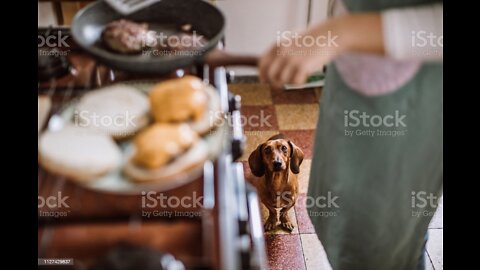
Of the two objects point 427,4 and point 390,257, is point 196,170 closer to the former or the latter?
Result: point 427,4

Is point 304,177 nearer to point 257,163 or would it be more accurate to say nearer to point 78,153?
point 257,163

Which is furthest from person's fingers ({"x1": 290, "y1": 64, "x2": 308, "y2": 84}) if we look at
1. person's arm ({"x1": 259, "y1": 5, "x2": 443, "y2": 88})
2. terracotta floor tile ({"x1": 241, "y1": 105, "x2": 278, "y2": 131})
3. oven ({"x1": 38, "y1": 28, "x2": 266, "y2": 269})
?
terracotta floor tile ({"x1": 241, "y1": 105, "x2": 278, "y2": 131})

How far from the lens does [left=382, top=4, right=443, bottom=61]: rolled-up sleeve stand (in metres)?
0.79

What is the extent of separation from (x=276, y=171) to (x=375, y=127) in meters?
0.69

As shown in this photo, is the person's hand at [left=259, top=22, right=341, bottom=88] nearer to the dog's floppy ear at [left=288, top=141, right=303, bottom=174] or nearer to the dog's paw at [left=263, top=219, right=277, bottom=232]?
the dog's floppy ear at [left=288, top=141, right=303, bottom=174]

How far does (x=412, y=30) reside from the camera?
31.2 inches

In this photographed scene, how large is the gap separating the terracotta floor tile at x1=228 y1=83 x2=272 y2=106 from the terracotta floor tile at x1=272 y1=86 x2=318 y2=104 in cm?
4

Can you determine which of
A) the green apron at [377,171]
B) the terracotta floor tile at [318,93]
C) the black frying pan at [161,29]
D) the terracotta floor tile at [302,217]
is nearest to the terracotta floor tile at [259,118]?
the terracotta floor tile at [318,93]

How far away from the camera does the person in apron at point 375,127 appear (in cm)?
80

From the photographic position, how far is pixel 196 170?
757 millimetres

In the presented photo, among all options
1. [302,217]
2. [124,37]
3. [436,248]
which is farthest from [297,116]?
[124,37]

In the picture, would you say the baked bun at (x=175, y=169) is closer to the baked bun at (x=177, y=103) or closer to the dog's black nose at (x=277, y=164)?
the baked bun at (x=177, y=103)
